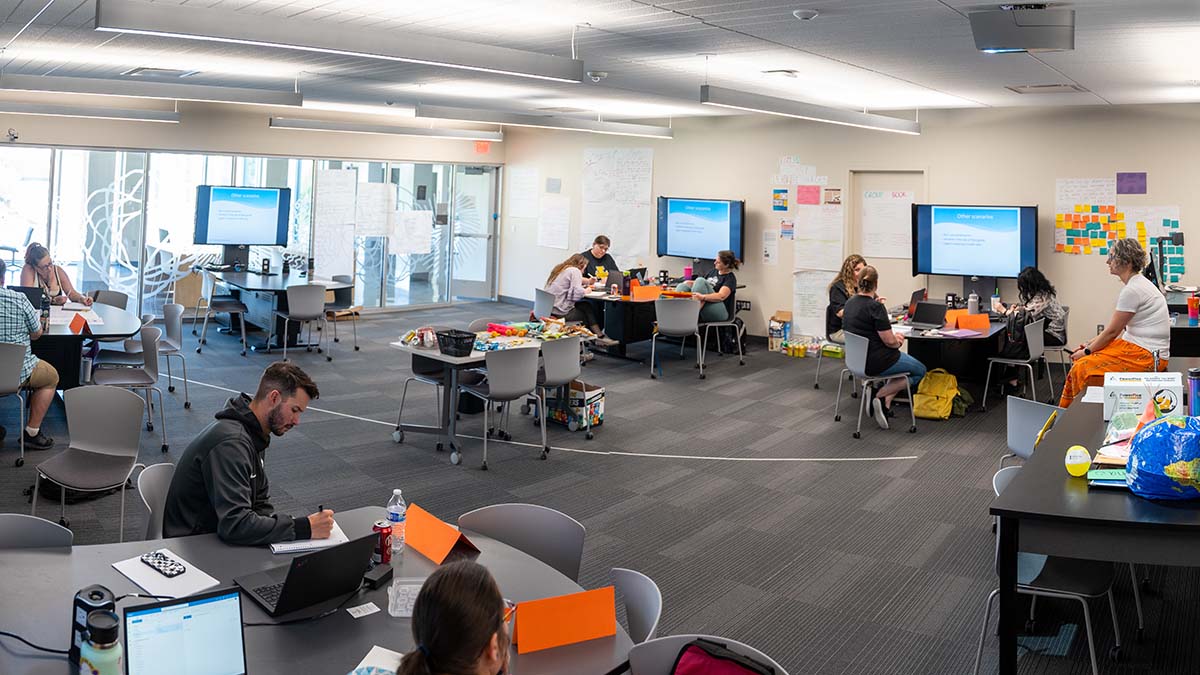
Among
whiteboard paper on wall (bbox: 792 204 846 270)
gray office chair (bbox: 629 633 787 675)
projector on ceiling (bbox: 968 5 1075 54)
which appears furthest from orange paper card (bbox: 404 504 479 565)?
whiteboard paper on wall (bbox: 792 204 846 270)

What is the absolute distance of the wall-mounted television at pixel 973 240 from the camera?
10250 millimetres

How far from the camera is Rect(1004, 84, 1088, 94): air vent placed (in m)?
8.24

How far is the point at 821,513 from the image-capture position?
6.12 m

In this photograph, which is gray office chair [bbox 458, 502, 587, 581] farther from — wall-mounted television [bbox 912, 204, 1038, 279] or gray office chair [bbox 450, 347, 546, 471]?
wall-mounted television [bbox 912, 204, 1038, 279]

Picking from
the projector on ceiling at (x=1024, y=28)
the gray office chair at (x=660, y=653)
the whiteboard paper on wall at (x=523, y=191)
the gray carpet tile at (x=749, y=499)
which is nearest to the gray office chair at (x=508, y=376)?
the gray carpet tile at (x=749, y=499)

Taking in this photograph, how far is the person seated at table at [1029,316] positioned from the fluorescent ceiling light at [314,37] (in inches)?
196

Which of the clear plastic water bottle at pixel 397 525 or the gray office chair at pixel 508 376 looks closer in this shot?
the clear plastic water bottle at pixel 397 525

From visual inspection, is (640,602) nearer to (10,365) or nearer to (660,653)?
(660,653)

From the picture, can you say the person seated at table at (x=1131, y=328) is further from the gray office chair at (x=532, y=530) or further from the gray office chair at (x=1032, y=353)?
the gray office chair at (x=532, y=530)

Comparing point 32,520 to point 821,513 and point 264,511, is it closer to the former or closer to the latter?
point 264,511

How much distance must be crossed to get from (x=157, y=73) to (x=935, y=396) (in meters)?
7.75

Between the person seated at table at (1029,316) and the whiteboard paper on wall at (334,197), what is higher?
the whiteboard paper on wall at (334,197)

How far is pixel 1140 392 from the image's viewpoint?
4031mm

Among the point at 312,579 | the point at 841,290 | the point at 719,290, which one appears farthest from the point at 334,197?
the point at 312,579
